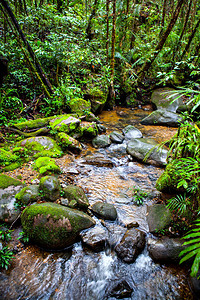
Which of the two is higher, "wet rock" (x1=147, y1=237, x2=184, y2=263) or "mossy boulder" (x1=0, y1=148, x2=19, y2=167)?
"mossy boulder" (x1=0, y1=148, x2=19, y2=167)

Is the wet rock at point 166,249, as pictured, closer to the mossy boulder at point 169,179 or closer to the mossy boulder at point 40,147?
the mossy boulder at point 169,179

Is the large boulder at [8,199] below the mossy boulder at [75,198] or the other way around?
the other way around

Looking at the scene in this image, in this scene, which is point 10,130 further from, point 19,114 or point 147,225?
point 147,225

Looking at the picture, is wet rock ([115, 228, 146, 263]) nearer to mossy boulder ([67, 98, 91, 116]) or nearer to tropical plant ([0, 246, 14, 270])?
tropical plant ([0, 246, 14, 270])

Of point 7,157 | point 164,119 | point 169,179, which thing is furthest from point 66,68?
point 169,179

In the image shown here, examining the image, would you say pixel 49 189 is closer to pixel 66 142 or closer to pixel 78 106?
pixel 66 142

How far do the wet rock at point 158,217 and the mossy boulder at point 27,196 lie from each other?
7.39 feet

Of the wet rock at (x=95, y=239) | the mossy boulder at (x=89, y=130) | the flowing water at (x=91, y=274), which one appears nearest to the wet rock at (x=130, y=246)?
the flowing water at (x=91, y=274)

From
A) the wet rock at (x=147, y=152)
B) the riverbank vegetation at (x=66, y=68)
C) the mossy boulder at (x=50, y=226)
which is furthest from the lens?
the riverbank vegetation at (x=66, y=68)

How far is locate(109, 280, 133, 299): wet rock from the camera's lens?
2139 mm

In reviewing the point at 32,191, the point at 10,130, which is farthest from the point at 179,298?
the point at 10,130

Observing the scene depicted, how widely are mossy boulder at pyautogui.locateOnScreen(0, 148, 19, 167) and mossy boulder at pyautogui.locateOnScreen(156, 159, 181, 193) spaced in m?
3.68

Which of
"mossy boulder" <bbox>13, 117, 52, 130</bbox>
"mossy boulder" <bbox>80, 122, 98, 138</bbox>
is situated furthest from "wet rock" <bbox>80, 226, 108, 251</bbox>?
"mossy boulder" <bbox>13, 117, 52, 130</bbox>

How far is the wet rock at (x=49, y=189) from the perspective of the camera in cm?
315
